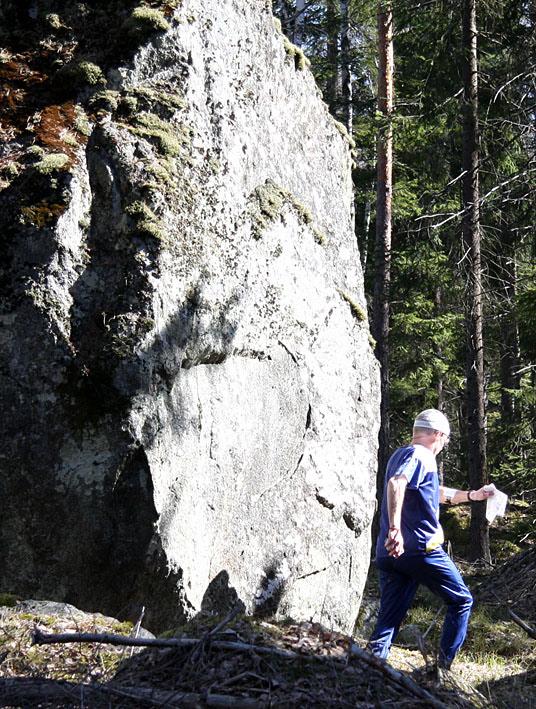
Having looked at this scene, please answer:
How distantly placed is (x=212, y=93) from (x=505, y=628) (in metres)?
6.12

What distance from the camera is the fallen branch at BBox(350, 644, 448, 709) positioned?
113 inches

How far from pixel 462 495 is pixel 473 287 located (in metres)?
7.82

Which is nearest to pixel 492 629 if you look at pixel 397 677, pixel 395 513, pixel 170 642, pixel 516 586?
pixel 516 586

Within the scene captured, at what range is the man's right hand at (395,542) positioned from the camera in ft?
17.1

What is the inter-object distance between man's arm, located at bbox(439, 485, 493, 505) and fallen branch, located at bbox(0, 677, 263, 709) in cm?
375

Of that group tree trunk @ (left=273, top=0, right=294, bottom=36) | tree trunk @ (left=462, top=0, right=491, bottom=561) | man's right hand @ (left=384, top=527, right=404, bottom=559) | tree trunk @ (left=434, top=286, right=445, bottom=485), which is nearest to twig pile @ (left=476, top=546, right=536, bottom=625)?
tree trunk @ (left=462, top=0, right=491, bottom=561)

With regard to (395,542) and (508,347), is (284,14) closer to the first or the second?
(508,347)

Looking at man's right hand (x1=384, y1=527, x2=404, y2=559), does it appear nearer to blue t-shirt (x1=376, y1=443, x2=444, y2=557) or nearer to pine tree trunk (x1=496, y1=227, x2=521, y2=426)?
blue t-shirt (x1=376, y1=443, x2=444, y2=557)

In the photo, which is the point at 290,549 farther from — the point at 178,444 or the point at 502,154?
the point at 502,154

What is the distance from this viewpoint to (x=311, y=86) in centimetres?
773

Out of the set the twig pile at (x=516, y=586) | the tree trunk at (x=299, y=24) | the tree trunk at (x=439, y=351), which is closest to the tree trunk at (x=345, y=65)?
the tree trunk at (x=299, y=24)

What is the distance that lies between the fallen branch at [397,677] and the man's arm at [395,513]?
2.04 m

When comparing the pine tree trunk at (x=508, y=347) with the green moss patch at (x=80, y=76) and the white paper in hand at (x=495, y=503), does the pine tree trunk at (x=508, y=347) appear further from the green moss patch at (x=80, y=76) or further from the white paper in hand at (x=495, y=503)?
the green moss patch at (x=80, y=76)

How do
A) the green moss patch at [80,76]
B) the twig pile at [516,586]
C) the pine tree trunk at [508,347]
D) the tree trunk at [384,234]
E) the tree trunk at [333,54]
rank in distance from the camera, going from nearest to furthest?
the green moss patch at [80,76], the twig pile at [516,586], the tree trunk at [384,234], the pine tree trunk at [508,347], the tree trunk at [333,54]
